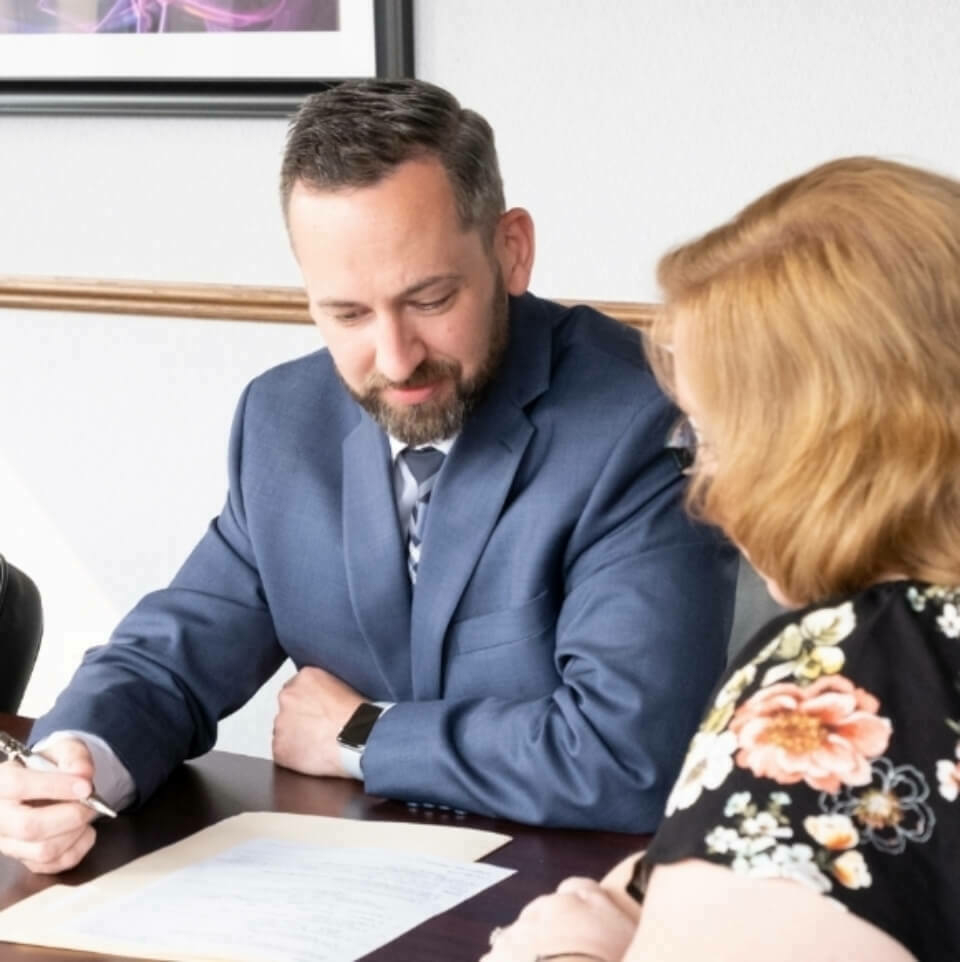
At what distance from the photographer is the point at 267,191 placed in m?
3.52

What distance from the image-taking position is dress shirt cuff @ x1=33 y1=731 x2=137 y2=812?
196 cm

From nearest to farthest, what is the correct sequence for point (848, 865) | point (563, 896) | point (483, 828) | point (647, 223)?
1. point (848, 865)
2. point (563, 896)
3. point (483, 828)
4. point (647, 223)

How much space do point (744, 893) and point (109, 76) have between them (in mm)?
2798

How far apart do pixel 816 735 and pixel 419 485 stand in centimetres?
110

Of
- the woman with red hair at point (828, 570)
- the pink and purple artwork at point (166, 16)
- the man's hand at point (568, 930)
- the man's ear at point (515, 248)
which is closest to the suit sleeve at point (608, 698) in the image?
the man's ear at point (515, 248)

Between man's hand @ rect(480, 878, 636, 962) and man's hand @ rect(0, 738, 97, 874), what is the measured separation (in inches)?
19.5

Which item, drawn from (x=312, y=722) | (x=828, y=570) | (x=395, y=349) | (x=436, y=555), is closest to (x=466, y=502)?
(x=436, y=555)

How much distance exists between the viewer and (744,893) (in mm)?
1170

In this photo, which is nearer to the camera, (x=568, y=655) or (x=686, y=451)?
(x=686, y=451)

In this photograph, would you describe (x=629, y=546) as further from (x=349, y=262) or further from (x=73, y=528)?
(x=73, y=528)

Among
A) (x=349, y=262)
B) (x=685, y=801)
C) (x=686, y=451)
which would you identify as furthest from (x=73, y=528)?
(x=685, y=801)

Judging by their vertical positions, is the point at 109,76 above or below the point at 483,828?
above

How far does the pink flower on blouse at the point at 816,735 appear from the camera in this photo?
1189 mm

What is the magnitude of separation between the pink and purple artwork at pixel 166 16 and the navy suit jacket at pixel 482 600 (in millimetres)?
1230
